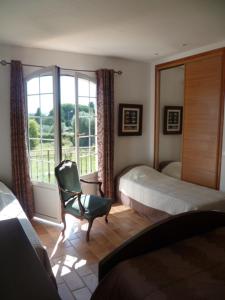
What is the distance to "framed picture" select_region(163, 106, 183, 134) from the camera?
417 centimetres

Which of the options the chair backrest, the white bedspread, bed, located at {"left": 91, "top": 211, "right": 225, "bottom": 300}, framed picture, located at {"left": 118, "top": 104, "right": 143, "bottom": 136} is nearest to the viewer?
bed, located at {"left": 91, "top": 211, "right": 225, "bottom": 300}

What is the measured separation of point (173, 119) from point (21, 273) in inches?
149

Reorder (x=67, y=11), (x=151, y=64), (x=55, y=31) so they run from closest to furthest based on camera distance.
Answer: (x=67, y=11) < (x=55, y=31) < (x=151, y=64)

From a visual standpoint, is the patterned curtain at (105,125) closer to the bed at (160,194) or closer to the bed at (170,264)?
the bed at (160,194)

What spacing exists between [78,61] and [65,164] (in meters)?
1.72

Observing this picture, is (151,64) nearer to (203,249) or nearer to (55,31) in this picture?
(55,31)

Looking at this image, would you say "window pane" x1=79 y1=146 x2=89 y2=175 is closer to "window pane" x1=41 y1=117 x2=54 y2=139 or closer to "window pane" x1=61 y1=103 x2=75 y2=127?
"window pane" x1=61 y1=103 x2=75 y2=127

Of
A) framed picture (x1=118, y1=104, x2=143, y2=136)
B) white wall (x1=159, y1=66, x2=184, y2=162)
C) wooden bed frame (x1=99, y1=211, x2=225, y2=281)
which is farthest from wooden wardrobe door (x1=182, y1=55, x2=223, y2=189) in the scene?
wooden bed frame (x1=99, y1=211, x2=225, y2=281)

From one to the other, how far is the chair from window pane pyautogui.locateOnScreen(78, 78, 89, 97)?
1244 millimetres

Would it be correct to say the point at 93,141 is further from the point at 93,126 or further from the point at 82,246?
the point at 82,246

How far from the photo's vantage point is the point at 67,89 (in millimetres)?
3941

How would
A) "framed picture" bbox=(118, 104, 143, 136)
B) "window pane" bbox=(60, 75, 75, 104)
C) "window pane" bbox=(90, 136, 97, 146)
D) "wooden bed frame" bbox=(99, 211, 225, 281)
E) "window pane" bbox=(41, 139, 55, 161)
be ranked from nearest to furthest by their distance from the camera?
"wooden bed frame" bbox=(99, 211, 225, 281) < "window pane" bbox=(41, 139, 55, 161) < "window pane" bbox=(60, 75, 75, 104) < "window pane" bbox=(90, 136, 97, 146) < "framed picture" bbox=(118, 104, 143, 136)

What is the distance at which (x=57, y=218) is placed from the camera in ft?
11.6

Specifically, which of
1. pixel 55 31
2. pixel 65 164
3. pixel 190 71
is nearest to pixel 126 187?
pixel 65 164
